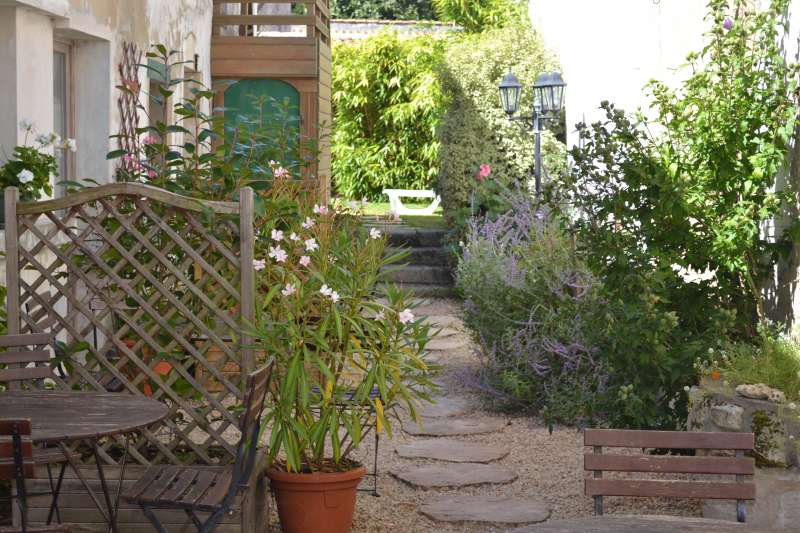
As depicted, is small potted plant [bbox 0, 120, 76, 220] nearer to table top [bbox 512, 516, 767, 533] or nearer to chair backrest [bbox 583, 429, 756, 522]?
chair backrest [bbox 583, 429, 756, 522]

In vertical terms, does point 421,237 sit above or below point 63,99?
below

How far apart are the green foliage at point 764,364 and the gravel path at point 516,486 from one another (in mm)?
634

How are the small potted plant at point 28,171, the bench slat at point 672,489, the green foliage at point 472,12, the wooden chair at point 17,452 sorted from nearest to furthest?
1. the wooden chair at point 17,452
2. the bench slat at point 672,489
3. the small potted plant at point 28,171
4. the green foliage at point 472,12

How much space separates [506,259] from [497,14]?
49.1ft

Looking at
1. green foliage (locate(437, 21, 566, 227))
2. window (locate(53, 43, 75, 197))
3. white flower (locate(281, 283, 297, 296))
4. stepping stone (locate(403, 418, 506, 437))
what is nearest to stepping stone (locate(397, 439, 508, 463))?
stepping stone (locate(403, 418, 506, 437))

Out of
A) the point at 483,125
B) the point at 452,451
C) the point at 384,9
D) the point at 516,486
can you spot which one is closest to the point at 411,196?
the point at 483,125

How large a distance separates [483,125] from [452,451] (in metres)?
7.35

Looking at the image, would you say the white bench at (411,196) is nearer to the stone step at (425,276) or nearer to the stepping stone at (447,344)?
the stone step at (425,276)

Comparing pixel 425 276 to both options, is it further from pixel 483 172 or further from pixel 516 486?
pixel 516 486

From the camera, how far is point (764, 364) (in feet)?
16.1

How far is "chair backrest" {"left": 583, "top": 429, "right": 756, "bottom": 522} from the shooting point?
353 centimetres

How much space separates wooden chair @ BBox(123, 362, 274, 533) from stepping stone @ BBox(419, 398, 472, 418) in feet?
10.3

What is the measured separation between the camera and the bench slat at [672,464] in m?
3.53

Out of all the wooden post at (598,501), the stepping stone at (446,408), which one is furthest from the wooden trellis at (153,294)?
the stepping stone at (446,408)
